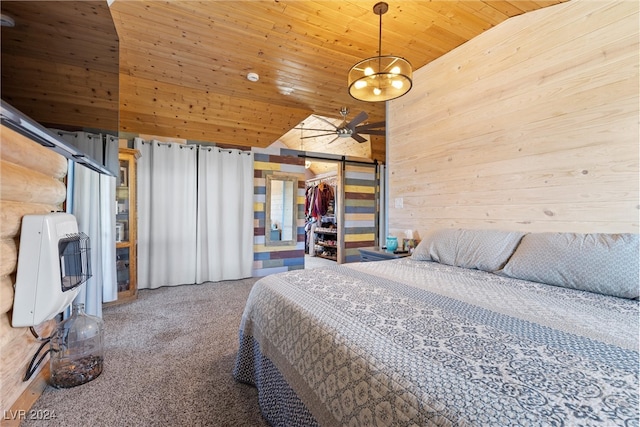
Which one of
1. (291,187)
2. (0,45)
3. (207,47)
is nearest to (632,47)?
(0,45)

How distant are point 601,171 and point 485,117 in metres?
0.87

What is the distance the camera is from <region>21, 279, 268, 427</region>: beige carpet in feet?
4.82

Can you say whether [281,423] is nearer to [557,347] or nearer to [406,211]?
Answer: [557,347]

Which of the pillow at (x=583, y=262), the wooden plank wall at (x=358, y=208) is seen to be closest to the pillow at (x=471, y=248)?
the pillow at (x=583, y=262)

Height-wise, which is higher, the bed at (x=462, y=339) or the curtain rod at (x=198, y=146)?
the curtain rod at (x=198, y=146)

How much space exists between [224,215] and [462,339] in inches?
158

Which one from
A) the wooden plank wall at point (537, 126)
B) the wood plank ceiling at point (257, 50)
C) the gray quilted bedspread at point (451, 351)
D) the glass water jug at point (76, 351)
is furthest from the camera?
the wood plank ceiling at point (257, 50)

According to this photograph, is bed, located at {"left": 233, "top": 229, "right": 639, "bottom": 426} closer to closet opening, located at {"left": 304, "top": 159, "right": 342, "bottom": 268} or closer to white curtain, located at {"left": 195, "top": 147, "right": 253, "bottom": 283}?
white curtain, located at {"left": 195, "top": 147, "right": 253, "bottom": 283}

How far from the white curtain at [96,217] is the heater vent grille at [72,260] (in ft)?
1.87

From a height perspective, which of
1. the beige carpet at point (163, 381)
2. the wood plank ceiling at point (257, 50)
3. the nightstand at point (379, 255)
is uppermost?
the wood plank ceiling at point (257, 50)

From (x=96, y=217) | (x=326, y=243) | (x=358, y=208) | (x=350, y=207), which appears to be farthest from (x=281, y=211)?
(x=96, y=217)

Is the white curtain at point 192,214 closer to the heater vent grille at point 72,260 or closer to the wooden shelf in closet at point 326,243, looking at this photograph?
the heater vent grille at point 72,260

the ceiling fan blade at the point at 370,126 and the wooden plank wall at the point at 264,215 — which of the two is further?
the wooden plank wall at the point at 264,215

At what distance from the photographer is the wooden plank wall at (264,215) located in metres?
4.72
